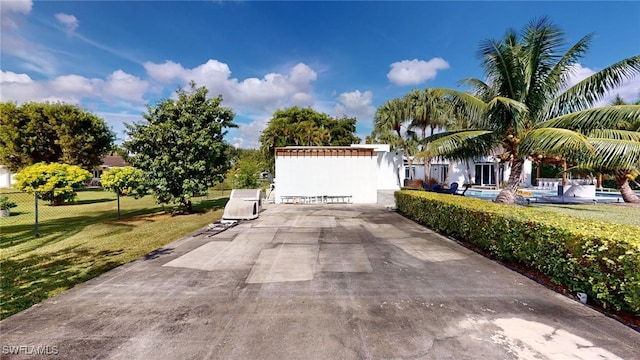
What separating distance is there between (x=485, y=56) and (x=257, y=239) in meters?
10.00

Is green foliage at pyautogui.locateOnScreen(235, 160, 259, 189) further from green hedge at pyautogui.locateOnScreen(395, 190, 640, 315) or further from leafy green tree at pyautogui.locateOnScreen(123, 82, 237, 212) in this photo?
green hedge at pyautogui.locateOnScreen(395, 190, 640, 315)

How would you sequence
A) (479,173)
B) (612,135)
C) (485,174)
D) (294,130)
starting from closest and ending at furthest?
(612,135), (485,174), (479,173), (294,130)

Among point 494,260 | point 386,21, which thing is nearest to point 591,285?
point 494,260

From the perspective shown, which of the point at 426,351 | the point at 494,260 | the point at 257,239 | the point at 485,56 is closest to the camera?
the point at 426,351

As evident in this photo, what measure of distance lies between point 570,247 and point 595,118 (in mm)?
6538

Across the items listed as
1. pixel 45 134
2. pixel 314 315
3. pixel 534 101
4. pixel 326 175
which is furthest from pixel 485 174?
pixel 45 134

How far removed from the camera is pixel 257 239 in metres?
7.29

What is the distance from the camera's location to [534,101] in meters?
8.82

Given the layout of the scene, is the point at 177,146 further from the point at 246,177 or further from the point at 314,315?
the point at 314,315

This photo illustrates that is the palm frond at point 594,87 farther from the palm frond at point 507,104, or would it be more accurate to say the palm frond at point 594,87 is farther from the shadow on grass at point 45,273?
the shadow on grass at point 45,273

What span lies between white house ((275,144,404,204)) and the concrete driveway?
33.8 ft

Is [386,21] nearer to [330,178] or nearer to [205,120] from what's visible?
[330,178]

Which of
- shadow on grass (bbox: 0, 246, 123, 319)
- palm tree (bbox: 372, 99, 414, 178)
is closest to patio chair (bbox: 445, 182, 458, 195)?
palm tree (bbox: 372, 99, 414, 178)

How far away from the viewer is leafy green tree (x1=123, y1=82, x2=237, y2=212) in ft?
35.2
